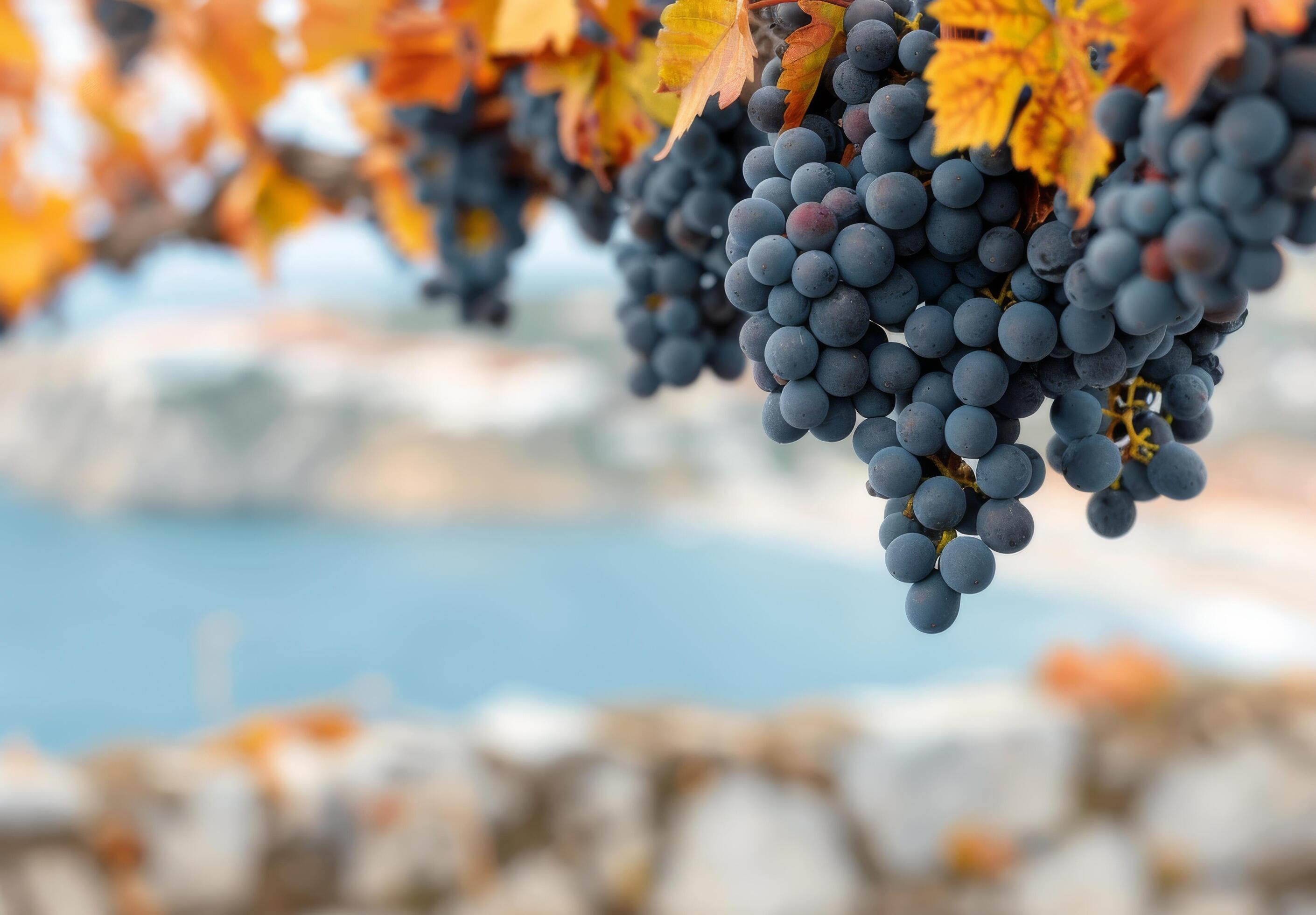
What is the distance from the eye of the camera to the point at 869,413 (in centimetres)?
27

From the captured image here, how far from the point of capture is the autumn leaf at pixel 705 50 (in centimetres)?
27

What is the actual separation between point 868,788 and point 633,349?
5.73 feet

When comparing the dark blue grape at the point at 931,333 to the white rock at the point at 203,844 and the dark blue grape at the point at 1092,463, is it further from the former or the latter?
the white rock at the point at 203,844

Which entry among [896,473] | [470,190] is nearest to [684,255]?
[896,473]

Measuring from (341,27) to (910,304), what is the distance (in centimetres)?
42

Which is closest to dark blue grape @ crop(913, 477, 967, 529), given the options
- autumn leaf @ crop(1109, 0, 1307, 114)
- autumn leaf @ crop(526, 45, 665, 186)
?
autumn leaf @ crop(1109, 0, 1307, 114)

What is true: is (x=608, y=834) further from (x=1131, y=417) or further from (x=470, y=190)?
(x=1131, y=417)

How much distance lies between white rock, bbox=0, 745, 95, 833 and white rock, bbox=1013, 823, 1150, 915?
180 centimetres

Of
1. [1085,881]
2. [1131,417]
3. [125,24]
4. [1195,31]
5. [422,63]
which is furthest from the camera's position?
[1085,881]

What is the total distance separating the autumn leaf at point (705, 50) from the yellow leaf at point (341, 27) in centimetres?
30

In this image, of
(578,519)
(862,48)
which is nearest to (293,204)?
(862,48)

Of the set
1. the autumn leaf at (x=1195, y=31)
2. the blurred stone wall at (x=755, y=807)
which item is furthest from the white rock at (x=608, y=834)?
the autumn leaf at (x=1195, y=31)

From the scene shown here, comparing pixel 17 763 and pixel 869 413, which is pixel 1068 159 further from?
pixel 17 763

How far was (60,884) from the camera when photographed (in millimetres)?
1534
